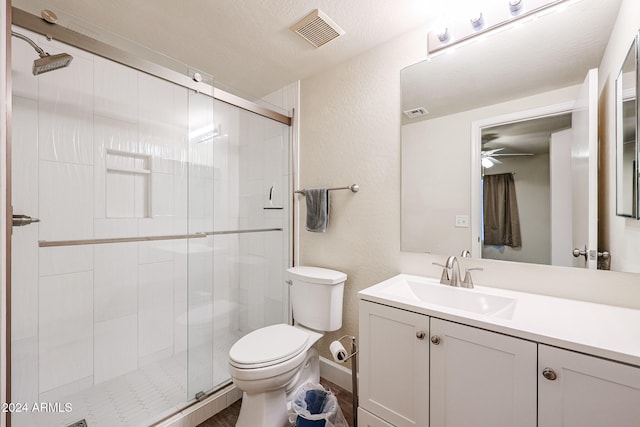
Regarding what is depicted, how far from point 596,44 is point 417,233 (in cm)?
110

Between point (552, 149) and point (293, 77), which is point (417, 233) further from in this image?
point (293, 77)

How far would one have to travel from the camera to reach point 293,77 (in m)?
2.14

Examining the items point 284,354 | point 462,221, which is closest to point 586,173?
point 462,221

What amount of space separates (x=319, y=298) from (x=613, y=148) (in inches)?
61.9

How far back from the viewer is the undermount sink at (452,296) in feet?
3.86

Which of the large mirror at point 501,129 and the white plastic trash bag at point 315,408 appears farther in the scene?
the white plastic trash bag at point 315,408

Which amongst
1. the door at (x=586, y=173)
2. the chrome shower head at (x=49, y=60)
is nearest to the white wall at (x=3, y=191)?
the chrome shower head at (x=49, y=60)

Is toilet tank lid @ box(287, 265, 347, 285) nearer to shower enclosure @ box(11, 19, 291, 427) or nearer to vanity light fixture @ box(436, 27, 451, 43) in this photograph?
shower enclosure @ box(11, 19, 291, 427)

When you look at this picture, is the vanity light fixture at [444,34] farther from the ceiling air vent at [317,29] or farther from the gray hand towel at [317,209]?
the gray hand towel at [317,209]

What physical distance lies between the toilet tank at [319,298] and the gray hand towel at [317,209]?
1.09 feet

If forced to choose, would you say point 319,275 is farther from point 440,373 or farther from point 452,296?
point 440,373

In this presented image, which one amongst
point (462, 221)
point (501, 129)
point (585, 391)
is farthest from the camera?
point (462, 221)

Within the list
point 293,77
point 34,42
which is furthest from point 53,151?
point 293,77

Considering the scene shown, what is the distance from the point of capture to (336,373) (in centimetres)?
188
